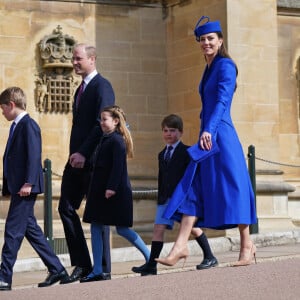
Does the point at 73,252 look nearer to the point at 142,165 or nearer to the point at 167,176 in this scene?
the point at 167,176

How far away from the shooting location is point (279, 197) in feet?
54.5

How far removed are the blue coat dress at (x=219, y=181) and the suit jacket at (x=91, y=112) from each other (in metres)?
0.89

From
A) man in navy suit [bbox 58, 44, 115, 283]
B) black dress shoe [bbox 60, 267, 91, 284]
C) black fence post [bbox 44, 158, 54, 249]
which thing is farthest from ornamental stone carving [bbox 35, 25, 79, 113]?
black dress shoe [bbox 60, 267, 91, 284]

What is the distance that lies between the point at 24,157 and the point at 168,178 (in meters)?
1.18

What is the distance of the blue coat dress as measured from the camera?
905 centimetres

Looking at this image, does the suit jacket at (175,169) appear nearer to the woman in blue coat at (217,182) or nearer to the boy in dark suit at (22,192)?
the woman in blue coat at (217,182)

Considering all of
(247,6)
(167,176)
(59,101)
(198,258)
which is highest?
(247,6)

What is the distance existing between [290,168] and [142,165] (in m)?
2.27

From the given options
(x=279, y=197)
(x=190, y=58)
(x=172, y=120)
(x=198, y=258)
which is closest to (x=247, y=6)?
(x=190, y=58)

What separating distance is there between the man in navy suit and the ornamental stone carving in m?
6.74

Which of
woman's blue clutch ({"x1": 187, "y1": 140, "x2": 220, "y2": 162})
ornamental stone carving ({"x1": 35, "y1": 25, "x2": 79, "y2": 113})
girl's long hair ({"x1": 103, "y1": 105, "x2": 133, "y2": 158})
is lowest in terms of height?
woman's blue clutch ({"x1": 187, "y1": 140, "x2": 220, "y2": 162})

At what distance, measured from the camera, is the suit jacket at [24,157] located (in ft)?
30.8

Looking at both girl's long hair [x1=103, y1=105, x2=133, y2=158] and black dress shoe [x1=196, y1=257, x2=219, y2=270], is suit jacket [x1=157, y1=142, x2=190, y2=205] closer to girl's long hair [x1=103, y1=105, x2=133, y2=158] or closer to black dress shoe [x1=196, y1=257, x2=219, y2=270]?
girl's long hair [x1=103, y1=105, x2=133, y2=158]

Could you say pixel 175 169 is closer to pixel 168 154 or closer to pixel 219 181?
pixel 168 154
